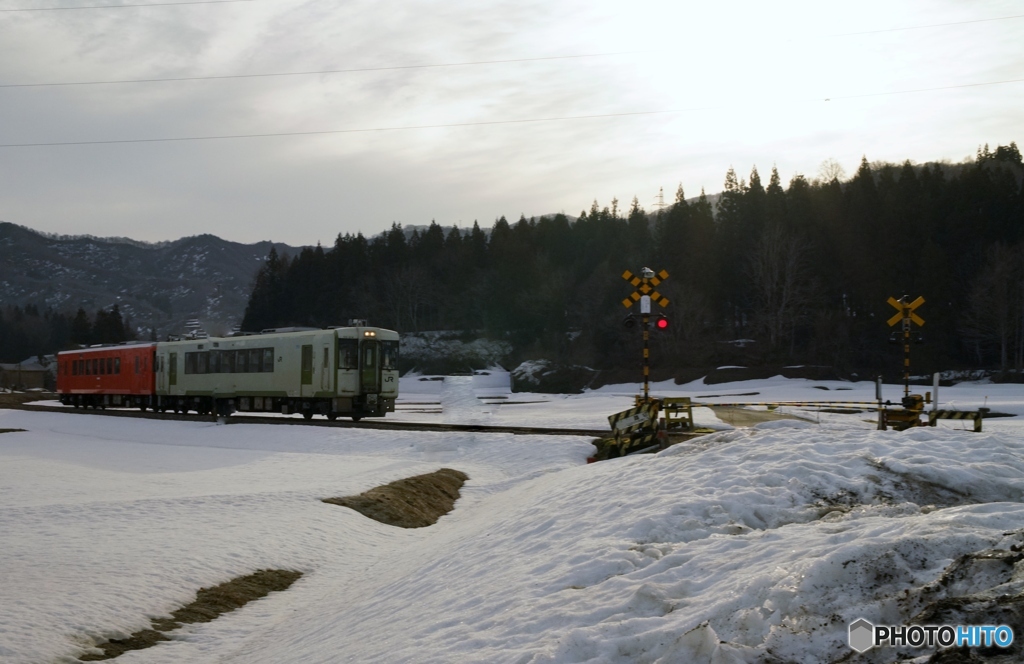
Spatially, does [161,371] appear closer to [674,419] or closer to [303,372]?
[303,372]

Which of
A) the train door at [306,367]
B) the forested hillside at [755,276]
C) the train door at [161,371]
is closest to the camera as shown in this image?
the train door at [306,367]

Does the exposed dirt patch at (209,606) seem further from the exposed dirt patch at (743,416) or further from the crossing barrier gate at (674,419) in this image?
the exposed dirt patch at (743,416)

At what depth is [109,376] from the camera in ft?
146

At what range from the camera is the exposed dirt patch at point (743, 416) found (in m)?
21.6

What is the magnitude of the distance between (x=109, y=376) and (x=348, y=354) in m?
22.7

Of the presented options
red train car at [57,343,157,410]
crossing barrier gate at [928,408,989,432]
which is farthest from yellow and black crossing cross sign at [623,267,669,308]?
red train car at [57,343,157,410]

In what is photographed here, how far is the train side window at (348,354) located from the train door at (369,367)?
19 centimetres

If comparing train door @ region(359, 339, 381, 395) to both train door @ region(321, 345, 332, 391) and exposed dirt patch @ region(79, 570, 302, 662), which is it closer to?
train door @ region(321, 345, 332, 391)

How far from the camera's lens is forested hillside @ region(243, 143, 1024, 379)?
199 feet

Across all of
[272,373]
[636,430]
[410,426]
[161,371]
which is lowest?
[410,426]

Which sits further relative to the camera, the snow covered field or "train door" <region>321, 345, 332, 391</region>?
"train door" <region>321, 345, 332, 391</region>

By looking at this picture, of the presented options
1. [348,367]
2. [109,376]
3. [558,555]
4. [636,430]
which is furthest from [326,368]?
[558,555]

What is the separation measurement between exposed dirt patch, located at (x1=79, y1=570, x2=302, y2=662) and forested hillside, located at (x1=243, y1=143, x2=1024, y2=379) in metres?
50.7

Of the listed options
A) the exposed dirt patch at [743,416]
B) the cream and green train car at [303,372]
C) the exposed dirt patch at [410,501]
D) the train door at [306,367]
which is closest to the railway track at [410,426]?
the cream and green train car at [303,372]
